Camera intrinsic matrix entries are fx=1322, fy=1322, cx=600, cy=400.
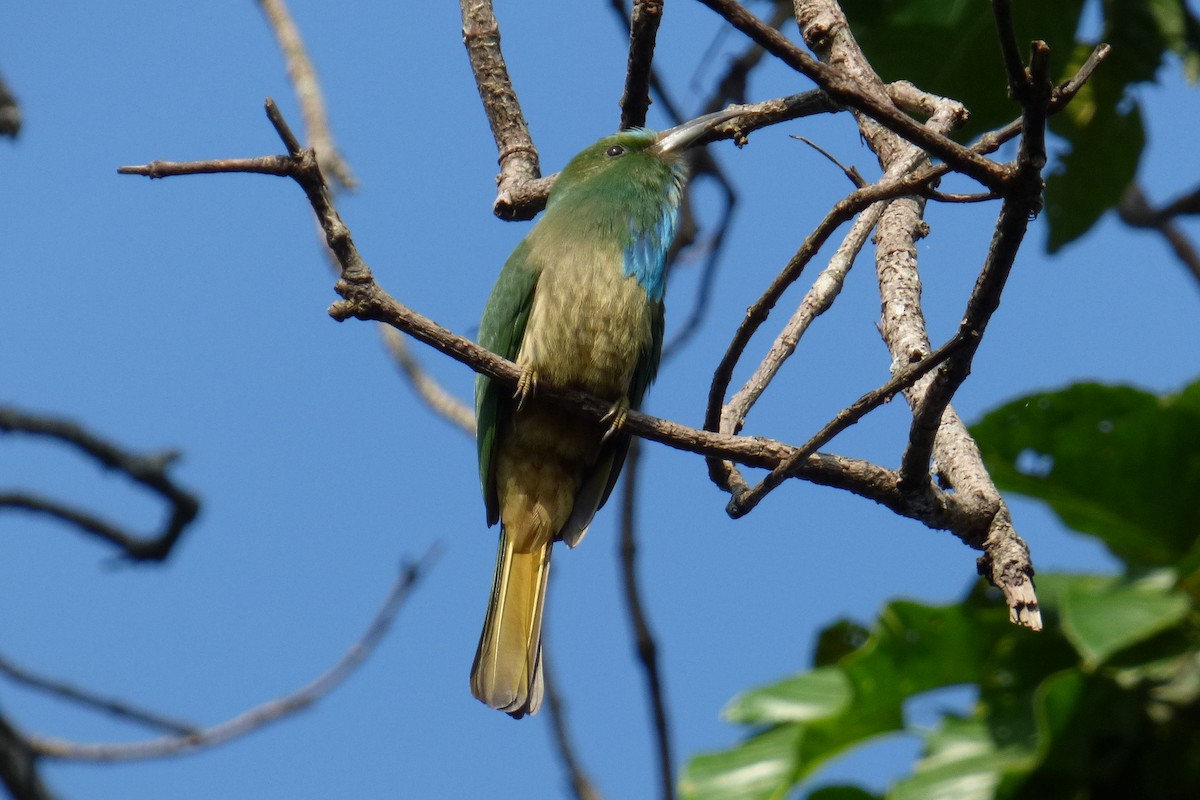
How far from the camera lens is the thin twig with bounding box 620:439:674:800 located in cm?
376

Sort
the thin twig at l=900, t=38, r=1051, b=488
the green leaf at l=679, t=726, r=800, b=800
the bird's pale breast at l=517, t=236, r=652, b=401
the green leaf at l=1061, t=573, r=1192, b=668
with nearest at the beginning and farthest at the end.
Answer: the green leaf at l=1061, t=573, r=1192, b=668
the green leaf at l=679, t=726, r=800, b=800
the thin twig at l=900, t=38, r=1051, b=488
the bird's pale breast at l=517, t=236, r=652, b=401

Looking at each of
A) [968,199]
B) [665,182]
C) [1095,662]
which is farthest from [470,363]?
[665,182]

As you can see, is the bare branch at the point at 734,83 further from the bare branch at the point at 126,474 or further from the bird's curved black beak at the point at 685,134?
the bare branch at the point at 126,474

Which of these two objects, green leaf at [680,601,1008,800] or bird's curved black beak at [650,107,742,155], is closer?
green leaf at [680,601,1008,800]

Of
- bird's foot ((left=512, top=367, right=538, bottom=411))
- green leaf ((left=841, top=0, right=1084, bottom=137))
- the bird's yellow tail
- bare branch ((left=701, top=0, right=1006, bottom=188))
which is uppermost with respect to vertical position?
green leaf ((left=841, top=0, right=1084, bottom=137))

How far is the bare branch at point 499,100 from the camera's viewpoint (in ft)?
13.6

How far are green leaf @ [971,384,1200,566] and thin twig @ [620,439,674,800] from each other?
195 centimetres

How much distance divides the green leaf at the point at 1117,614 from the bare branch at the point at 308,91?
135 inches

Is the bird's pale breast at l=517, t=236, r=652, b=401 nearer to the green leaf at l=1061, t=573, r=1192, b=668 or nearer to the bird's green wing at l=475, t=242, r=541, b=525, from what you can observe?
the bird's green wing at l=475, t=242, r=541, b=525

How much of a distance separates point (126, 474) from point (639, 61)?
182 cm

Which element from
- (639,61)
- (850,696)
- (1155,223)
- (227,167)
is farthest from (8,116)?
A: (1155,223)

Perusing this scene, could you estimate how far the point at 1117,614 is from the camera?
1.61m

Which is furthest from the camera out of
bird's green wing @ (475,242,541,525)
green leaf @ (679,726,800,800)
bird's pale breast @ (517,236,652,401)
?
bird's green wing @ (475,242,541,525)

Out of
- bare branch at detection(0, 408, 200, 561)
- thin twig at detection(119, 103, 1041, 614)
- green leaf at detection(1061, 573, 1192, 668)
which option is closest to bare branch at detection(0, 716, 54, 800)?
thin twig at detection(119, 103, 1041, 614)
